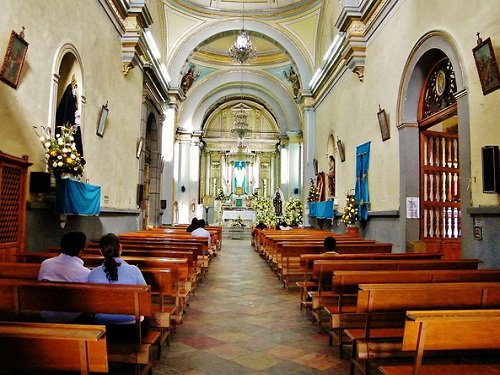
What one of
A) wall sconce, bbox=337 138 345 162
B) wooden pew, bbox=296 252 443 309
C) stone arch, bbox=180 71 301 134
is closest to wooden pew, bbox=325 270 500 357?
wooden pew, bbox=296 252 443 309

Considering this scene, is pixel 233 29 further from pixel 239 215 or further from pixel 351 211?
pixel 351 211

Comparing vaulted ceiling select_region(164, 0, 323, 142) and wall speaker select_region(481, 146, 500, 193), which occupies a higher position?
vaulted ceiling select_region(164, 0, 323, 142)

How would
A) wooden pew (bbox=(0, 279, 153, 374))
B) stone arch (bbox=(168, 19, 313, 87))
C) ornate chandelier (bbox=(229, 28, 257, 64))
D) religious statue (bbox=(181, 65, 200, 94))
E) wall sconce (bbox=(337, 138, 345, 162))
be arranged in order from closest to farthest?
wooden pew (bbox=(0, 279, 153, 374)), wall sconce (bbox=(337, 138, 345, 162)), ornate chandelier (bbox=(229, 28, 257, 64)), stone arch (bbox=(168, 19, 313, 87)), religious statue (bbox=(181, 65, 200, 94))

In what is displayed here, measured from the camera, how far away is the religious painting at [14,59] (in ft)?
14.6

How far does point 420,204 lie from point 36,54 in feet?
21.1

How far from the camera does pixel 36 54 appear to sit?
5.29 meters

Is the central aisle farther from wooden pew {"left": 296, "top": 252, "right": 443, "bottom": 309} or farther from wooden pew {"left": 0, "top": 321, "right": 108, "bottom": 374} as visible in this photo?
wooden pew {"left": 0, "top": 321, "right": 108, "bottom": 374}

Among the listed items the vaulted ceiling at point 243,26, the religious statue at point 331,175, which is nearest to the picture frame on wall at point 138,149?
the vaulted ceiling at point 243,26

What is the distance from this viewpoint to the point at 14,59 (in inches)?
181

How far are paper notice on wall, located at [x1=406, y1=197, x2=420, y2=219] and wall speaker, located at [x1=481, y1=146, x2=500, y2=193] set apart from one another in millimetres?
2440

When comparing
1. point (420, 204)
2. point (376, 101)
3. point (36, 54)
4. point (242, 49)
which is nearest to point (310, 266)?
point (420, 204)

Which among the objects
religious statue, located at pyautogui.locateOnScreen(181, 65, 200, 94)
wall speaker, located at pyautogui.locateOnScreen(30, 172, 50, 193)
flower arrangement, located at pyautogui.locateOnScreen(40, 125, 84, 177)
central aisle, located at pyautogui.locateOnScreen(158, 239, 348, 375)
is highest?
religious statue, located at pyautogui.locateOnScreen(181, 65, 200, 94)

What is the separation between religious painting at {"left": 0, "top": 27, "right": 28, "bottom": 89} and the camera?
175 inches

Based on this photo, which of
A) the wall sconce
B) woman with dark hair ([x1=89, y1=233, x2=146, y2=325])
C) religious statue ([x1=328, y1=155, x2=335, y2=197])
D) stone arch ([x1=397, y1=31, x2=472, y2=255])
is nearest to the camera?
woman with dark hair ([x1=89, y1=233, x2=146, y2=325])
